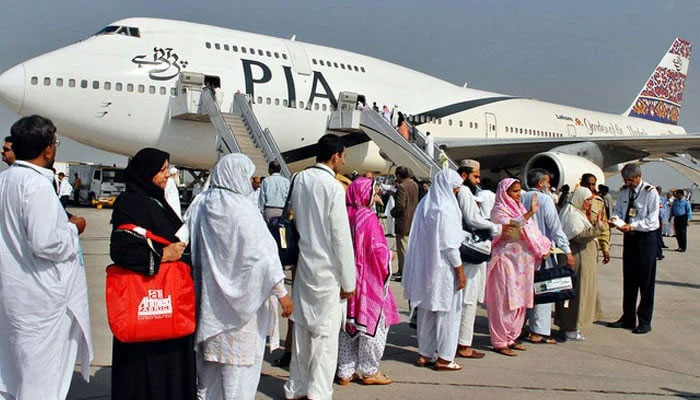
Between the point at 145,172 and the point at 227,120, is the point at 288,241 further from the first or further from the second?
the point at 227,120

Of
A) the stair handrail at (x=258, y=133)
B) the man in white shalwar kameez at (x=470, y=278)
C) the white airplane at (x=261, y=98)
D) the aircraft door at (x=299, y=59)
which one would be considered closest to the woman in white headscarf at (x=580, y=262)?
the man in white shalwar kameez at (x=470, y=278)

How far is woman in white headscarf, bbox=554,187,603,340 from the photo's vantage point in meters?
5.86

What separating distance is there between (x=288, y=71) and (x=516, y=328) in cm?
1094

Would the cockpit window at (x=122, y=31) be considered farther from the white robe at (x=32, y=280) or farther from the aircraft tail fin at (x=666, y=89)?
the aircraft tail fin at (x=666, y=89)

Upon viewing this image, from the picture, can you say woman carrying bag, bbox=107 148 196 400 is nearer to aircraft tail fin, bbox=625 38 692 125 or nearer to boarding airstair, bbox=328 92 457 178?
boarding airstair, bbox=328 92 457 178

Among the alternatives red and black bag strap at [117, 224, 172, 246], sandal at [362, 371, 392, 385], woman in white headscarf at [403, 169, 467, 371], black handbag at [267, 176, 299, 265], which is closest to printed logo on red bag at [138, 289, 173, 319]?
red and black bag strap at [117, 224, 172, 246]

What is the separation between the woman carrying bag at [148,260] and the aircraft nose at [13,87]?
10209mm

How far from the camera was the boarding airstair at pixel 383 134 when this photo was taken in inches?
583

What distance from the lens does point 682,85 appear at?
1388 inches

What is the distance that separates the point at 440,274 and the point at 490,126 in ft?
51.9

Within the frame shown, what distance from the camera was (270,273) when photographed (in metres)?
3.22

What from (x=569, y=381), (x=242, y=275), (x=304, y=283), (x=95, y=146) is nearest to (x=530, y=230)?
(x=569, y=381)

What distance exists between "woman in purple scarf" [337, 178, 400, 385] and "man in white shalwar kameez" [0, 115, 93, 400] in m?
1.90

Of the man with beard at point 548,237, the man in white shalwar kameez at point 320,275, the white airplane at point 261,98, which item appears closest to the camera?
the man in white shalwar kameez at point 320,275
